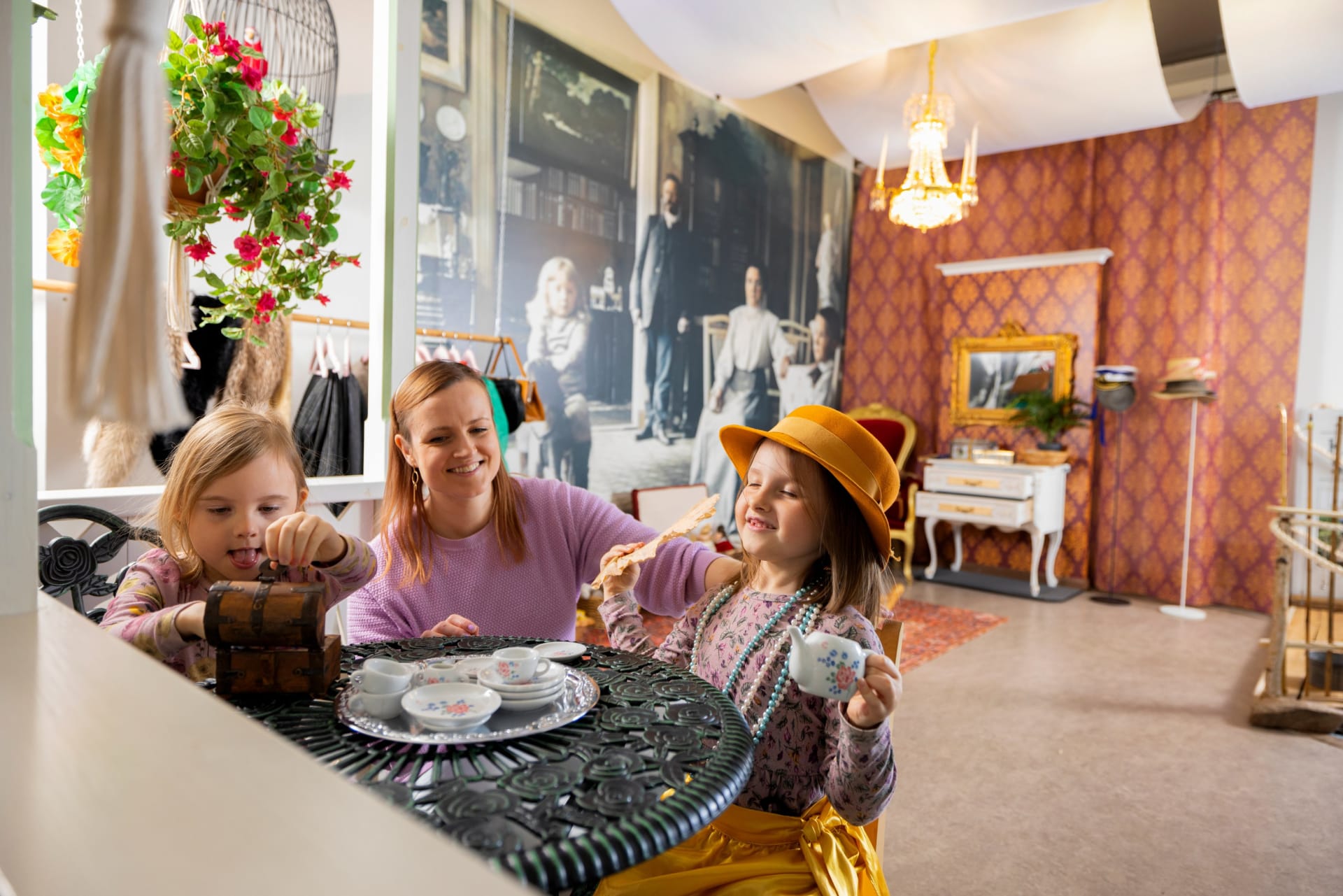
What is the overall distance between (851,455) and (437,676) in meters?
0.84

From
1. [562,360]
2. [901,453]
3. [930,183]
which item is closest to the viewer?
[562,360]

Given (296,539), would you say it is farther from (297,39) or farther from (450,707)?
(297,39)

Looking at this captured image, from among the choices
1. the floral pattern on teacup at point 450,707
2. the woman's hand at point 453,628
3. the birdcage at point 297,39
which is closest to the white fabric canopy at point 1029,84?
the birdcage at point 297,39

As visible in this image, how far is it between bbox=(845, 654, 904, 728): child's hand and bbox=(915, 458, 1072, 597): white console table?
530 centimetres

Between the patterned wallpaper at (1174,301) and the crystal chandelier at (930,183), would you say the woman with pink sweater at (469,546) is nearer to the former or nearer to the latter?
the crystal chandelier at (930,183)

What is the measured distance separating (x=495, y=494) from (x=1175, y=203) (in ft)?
20.4

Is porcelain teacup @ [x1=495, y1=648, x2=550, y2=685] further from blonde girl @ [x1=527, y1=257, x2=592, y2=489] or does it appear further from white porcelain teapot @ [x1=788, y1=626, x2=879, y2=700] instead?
blonde girl @ [x1=527, y1=257, x2=592, y2=489]

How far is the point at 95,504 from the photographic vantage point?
2322 mm

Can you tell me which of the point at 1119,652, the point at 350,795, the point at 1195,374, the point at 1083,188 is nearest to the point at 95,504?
the point at 350,795

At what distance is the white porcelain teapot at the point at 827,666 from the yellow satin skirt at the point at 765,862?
27 centimetres

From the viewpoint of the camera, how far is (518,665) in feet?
3.97

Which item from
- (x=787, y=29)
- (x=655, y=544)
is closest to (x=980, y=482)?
(x=787, y=29)

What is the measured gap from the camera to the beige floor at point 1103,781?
8.09 feet

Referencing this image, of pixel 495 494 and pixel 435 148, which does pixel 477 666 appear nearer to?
A: pixel 495 494
